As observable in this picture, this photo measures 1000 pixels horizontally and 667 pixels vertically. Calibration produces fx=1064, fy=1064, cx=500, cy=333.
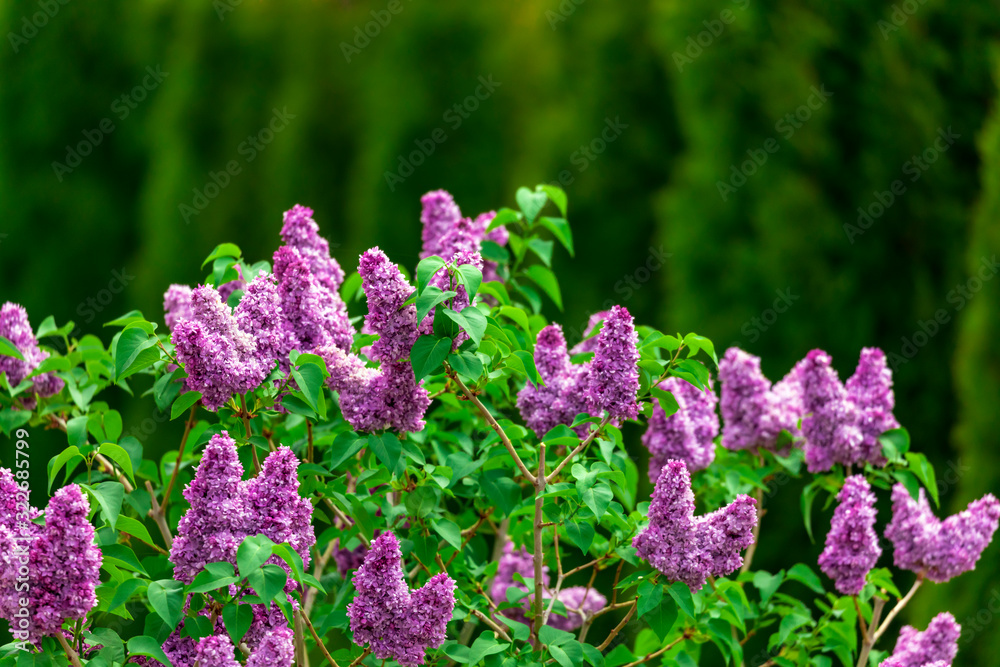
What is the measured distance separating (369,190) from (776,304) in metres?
2.75

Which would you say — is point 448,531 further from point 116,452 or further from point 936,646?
point 936,646

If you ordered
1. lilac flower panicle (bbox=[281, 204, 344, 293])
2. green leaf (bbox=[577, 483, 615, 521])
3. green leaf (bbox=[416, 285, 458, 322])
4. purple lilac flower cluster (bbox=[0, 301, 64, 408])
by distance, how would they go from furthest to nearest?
1. purple lilac flower cluster (bbox=[0, 301, 64, 408])
2. lilac flower panicle (bbox=[281, 204, 344, 293])
3. green leaf (bbox=[577, 483, 615, 521])
4. green leaf (bbox=[416, 285, 458, 322])

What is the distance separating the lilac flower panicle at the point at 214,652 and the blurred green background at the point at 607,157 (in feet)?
11.3

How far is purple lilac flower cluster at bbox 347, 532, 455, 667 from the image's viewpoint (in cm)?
184

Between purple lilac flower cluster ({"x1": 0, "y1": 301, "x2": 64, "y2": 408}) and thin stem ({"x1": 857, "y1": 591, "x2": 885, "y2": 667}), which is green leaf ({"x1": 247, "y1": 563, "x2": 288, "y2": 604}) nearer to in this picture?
purple lilac flower cluster ({"x1": 0, "y1": 301, "x2": 64, "y2": 408})

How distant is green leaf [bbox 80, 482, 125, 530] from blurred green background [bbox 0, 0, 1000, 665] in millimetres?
3493

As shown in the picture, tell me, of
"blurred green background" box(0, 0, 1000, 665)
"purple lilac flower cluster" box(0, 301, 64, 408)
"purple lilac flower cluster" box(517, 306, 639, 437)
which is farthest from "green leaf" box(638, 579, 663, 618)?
"blurred green background" box(0, 0, 1000, 665)

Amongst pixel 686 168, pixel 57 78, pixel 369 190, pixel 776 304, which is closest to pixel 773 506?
pixel 776 304

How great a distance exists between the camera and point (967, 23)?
4961 millimetres

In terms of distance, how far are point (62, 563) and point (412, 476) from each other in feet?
2.54

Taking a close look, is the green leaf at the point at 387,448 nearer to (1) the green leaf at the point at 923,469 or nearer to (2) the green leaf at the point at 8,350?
(2) the green leaf at the point at 8,350

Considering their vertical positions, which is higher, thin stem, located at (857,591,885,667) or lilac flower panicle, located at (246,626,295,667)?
lilac flower panicle, located at (246,626,295,667)

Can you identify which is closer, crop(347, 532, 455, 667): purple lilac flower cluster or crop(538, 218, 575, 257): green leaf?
crop(347, 532, 455, 667): purple lilac flower cluster

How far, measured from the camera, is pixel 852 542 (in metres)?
2.44
